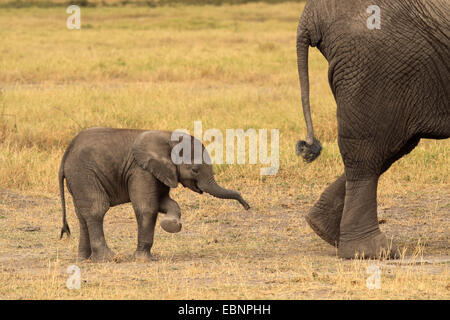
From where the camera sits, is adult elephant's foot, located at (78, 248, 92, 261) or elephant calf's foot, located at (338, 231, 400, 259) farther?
adult elephant's foot, located at (78, 248, 92, 261)

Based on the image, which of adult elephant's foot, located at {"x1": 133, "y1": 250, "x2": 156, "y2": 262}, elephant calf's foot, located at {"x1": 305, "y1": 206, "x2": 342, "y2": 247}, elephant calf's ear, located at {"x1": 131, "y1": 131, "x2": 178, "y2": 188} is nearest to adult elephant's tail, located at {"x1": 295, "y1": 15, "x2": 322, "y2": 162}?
elephant calf's foot, located at {"x1": 305, "y1": 206, "x2": 342, "y2": 247}

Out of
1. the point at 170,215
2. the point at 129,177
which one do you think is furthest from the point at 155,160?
the point at 170,215

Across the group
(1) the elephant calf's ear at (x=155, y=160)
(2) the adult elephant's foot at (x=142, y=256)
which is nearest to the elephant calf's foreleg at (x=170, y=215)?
(1) the elephant calf's ear at (x=155, y=160)

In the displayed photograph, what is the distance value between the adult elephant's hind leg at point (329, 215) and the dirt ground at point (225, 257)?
15 cm

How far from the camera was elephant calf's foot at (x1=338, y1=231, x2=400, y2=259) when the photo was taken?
252 inches

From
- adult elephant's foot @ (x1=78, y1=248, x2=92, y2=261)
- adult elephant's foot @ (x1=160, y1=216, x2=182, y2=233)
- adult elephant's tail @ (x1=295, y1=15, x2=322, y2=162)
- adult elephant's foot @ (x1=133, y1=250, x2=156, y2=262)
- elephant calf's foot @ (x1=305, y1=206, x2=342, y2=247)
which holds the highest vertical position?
adult elephant's tail @ (x1=295, y1=15, x2=322, y2=162)

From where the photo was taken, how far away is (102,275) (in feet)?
18.9

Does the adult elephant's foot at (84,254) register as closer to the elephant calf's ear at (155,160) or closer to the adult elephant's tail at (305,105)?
the elephant calf's ear at (155,160)

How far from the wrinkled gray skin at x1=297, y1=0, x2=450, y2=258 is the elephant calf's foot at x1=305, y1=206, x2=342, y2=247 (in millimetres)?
385

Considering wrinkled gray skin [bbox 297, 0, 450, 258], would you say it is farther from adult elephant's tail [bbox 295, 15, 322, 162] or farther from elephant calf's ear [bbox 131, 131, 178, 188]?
elephant calf's ear [bbox 131, 131, 178, 188]

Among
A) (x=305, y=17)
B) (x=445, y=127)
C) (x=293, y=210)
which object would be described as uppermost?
(x=305, y=17)
